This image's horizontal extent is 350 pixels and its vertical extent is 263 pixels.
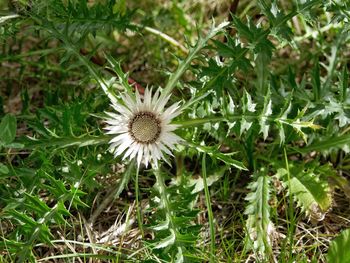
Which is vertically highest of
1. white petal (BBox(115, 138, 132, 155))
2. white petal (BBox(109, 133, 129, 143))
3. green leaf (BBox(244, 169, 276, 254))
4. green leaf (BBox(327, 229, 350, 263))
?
white petal (BBox(109, 133, 129, 143))

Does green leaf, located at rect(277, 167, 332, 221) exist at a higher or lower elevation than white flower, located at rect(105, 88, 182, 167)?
lower

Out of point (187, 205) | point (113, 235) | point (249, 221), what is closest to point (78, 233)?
point (113, 235)

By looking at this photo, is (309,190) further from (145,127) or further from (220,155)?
(145,127)

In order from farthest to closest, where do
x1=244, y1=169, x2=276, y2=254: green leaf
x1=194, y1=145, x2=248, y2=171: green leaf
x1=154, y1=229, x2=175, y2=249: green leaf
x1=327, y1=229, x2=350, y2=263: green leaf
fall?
1. x1=244, y1=169, x2=276, y2=254: green leaf
2. x1=194, y1=145, x2=248, y2=171: green leaf
3. x1=154, y1=229, x2=175, y2=249: green leaf
4. x1=327, y1=229, x2=350, y2=263: green leaf

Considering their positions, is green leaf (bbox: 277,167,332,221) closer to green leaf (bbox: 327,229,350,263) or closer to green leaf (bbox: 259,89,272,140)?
green leaf (bbox: 259,89,272,140)

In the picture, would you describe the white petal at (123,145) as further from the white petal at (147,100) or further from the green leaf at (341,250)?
the green leaf at (341,250)

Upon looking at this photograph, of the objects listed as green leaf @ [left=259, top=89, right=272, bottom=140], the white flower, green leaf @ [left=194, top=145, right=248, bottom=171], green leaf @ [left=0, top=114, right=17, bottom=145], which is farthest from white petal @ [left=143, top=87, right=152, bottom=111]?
green leaf @ [left=0, top=114, right=17, bottom=145]

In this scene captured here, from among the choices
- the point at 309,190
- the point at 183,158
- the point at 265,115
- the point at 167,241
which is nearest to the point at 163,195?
the point at 167,241
